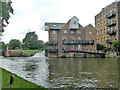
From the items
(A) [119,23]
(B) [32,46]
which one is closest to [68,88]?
(A) [119,23]

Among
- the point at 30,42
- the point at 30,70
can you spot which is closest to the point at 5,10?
the point at 30,70

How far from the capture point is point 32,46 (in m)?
88.6

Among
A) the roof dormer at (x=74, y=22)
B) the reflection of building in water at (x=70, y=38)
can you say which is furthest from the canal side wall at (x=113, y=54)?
the roof dormer at (x=74, y=22)

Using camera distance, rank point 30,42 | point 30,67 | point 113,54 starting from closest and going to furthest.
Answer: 1. point 30,67
2. point 113,54
3. point 30,42

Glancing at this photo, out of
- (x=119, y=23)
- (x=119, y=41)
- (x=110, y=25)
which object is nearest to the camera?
(x=119, y=41)

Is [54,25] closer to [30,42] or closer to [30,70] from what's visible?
[30,70]

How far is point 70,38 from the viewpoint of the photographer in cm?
4728

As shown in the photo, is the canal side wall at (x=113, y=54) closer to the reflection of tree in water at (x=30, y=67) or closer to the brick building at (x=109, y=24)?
the brick building at (x=109, y=24)

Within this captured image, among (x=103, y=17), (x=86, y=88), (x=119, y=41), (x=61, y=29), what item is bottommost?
(x=86, y=88)

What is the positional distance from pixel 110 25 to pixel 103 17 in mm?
6922

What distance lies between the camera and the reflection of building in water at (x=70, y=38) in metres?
46.5

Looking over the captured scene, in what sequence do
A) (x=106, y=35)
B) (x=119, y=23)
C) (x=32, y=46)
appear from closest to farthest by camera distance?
(x=119, y=23)
(x=106, y=35)
(x=32, y=46)

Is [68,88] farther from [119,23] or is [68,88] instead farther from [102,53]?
[119,23]

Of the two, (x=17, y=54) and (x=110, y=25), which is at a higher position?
(x=110, y=25)
